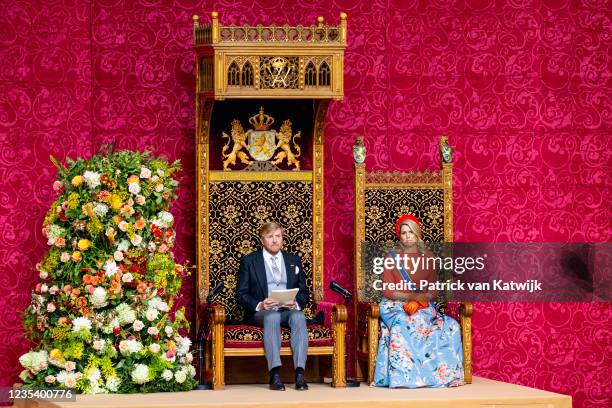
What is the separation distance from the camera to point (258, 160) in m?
8.60

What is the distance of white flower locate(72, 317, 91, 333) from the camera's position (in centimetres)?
762

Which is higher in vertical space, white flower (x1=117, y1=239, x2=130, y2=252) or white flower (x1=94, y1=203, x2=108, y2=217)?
white flower (x1=94, y1=203, x2=108, y2=217)

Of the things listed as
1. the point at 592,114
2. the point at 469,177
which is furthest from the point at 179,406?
the point at 592,114

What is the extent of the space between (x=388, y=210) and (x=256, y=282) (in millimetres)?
1109

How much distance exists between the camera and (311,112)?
871 centimetres

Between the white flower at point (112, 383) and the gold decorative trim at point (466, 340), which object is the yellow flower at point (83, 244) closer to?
the white flower at point (112, 383)

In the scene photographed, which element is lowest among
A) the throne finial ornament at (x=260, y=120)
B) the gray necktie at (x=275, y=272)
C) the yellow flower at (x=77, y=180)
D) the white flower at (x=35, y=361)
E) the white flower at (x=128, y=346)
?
the white flower at (x=35, y=361)

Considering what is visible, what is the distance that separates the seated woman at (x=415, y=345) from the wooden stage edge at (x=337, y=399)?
0.13 metres

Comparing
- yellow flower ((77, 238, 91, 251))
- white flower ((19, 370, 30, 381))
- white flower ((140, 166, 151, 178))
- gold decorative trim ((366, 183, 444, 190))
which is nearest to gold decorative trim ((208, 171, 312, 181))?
gold decorative trim ((366, 183, 444, 190))

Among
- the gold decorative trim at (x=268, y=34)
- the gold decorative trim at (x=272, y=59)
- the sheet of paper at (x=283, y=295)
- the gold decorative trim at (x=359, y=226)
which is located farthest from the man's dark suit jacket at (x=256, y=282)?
the gold decorative trim at (x=268, y=34)

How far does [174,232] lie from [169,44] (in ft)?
4.84

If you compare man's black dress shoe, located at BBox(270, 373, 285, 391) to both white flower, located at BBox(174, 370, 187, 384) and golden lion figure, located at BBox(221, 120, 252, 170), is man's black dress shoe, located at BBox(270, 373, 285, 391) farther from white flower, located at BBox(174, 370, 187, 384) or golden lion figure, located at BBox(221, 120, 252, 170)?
golden lion figure, located at BBox(221, 120, 252, 170)

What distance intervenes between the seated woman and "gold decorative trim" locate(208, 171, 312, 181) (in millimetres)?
1027

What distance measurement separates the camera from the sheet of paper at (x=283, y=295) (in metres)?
8.03
